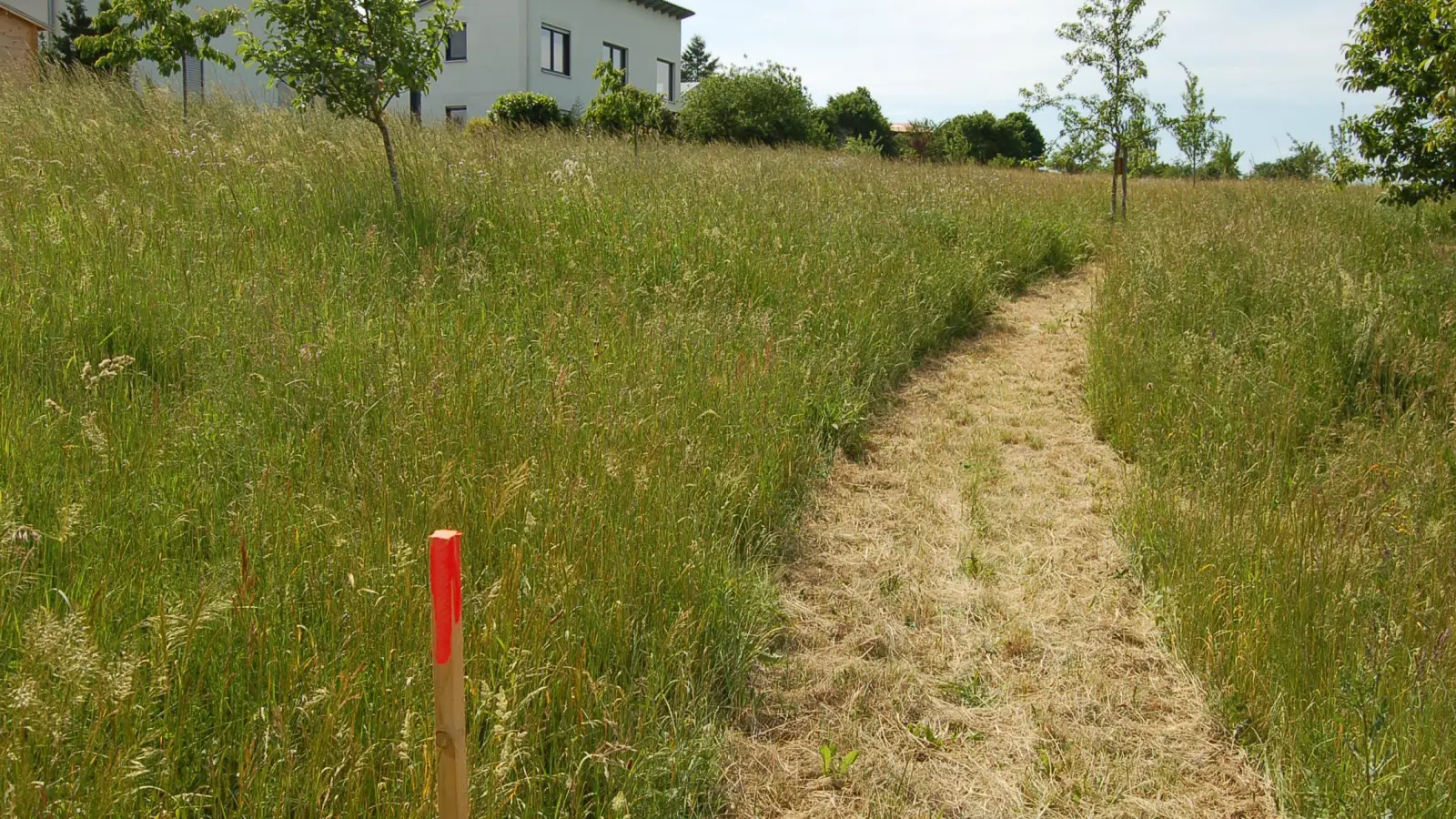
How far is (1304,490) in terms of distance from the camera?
402 cm

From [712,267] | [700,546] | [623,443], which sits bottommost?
[700,546]

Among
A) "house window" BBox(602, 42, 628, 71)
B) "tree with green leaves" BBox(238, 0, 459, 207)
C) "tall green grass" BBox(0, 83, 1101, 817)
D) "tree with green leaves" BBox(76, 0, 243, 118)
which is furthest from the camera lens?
"house window" BBox(602, 42, 628, 71)

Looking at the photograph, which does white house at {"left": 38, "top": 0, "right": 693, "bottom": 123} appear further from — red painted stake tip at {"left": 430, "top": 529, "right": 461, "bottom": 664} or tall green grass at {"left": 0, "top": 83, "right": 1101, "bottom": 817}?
red painted stake tip at {"left": 430, "top": 529, "right": 461, "bottom": 664}

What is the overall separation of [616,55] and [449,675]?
3322 cm

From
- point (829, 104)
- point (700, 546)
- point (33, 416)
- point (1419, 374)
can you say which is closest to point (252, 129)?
point (33, 416)

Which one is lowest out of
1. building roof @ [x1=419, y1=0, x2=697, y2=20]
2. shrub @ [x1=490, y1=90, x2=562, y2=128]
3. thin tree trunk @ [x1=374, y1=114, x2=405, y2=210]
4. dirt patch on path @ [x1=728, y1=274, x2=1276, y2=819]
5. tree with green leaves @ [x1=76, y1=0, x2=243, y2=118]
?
dirt patch on path @ [x1=728, y1=274, x2=1276, y2=819]

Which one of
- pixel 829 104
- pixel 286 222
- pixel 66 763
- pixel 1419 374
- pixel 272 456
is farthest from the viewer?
pixel 829 104

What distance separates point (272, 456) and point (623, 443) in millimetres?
1304

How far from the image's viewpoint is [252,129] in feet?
26.7


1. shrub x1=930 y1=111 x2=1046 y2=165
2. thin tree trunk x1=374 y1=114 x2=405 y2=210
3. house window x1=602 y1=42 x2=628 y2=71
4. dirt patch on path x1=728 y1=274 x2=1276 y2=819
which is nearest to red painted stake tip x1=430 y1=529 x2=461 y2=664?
dirt patch on path x1=728 y1=274 x2=1276 y2=819

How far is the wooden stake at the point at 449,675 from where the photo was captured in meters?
1.43

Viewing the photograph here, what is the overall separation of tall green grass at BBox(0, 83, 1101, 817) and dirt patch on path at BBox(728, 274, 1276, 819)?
258mm

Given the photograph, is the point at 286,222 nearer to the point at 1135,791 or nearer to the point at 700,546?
the point at 700,546

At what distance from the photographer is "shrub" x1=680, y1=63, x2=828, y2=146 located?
82.8ft
